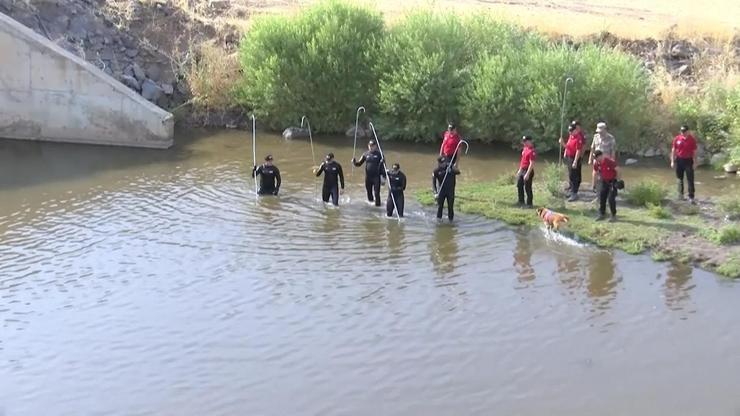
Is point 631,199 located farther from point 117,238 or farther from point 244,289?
point 117,238

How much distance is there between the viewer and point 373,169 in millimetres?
21016

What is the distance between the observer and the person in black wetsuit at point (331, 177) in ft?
69.2

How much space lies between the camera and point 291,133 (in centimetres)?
2970

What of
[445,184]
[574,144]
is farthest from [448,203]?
[574,144]

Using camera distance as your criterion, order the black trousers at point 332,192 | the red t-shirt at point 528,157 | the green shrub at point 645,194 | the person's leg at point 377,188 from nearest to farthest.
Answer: the red t-shirt at point 528,157
the green shrub at point 645,194
the person's leg at point 377,188
the black trousers at point 332,192

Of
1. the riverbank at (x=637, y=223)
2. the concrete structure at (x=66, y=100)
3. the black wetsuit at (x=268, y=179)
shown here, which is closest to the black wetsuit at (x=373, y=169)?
the riverbank at (x=637, y=223)

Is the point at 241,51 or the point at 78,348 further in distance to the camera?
the point at 241,51

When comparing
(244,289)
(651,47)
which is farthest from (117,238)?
(651,47)

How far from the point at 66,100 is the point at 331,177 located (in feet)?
36.4

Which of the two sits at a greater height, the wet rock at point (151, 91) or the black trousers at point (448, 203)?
the wet rock at point (151, 91)

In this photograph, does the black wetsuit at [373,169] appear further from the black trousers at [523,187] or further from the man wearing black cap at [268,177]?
the black trousers at [523,187]

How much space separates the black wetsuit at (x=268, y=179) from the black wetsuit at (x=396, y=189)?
3.25 meters

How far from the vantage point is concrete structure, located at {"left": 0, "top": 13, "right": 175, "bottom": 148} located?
1095 inches

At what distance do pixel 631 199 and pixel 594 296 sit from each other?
5.37 metres
